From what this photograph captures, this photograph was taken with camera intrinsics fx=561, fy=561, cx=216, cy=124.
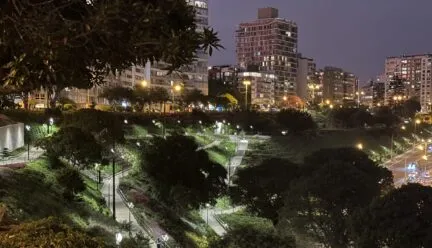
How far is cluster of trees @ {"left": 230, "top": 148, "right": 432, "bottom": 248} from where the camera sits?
17.9 meters

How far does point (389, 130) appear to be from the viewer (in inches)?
3457

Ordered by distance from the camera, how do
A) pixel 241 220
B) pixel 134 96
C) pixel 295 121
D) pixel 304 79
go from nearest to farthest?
pixel 241 220 < pixel 295 121 < pixel 134 96 < pixel 304 79

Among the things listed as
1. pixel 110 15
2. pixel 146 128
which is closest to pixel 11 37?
pixel 110 15

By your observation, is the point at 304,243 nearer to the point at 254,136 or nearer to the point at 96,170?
the point at 96,170

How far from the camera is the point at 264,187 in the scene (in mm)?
31484

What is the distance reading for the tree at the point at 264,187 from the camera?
103 ft

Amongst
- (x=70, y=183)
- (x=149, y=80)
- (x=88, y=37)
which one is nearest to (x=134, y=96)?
(x=149, y=80)

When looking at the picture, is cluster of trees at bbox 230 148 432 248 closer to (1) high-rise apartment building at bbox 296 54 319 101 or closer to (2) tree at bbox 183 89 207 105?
(2) tree at bbox 183 89 207 105

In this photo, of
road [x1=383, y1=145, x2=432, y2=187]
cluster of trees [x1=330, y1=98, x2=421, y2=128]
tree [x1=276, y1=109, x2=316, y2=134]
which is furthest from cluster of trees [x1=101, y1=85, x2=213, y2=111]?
road [x1=383, y1=145, x2=432, y2=187]

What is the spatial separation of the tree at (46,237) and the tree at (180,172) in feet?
85.2

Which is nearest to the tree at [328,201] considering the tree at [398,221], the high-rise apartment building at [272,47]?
the tree at [398,221]

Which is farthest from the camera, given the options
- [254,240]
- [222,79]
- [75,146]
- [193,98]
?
[222,79]

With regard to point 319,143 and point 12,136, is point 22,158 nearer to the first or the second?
point 12,136

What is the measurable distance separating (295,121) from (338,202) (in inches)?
1912
